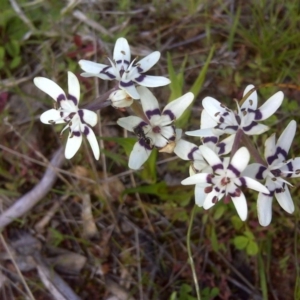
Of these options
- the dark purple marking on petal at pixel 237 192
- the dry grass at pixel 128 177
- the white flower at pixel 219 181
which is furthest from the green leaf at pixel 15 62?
the dark purple marking on petal at pixel 237 192

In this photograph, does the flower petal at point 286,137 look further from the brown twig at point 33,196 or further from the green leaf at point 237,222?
the brown twig at point 33,196

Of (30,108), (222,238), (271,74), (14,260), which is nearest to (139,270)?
(222,238)

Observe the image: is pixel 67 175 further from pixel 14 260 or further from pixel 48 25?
pixel 48 25

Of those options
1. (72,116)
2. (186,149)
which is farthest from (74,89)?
(186,149)

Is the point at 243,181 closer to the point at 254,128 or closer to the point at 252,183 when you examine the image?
the point at 252,183

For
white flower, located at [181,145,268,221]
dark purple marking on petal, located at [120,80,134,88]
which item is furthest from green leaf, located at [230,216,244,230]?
dark purple marking on petal, located at [120,80,134,88]

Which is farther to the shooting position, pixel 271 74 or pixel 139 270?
pixel 271 74

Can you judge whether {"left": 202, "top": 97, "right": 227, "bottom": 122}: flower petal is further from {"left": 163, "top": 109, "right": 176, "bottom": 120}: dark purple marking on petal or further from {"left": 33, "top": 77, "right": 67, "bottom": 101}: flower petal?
{"left": 33, "top": 77, "right": 67, "bottom": 101}: flower petal

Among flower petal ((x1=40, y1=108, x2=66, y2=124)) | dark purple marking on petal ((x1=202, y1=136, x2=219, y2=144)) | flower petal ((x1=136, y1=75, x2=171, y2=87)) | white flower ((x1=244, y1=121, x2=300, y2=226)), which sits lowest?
white flower ((x1=244, y1=121, x2=300, y2=226))
